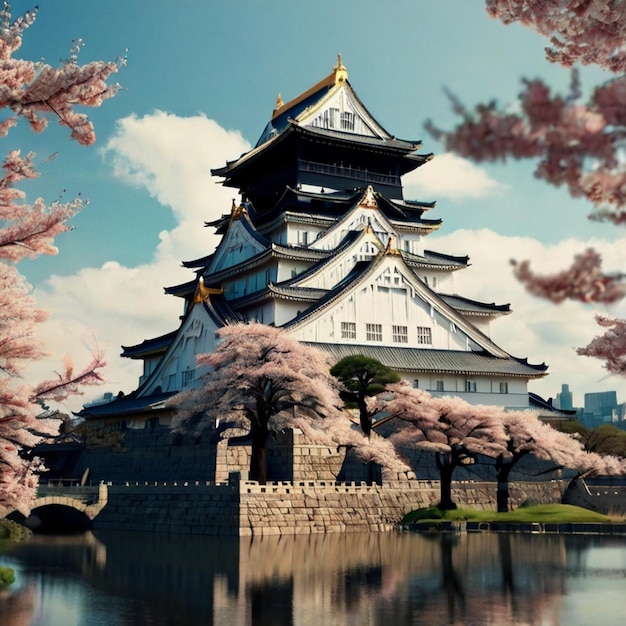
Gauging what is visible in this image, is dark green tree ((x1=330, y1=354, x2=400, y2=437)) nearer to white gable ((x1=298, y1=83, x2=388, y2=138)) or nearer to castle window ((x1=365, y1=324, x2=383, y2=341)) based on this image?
castle window ((x1=365, y1=324, x2=383, y2=341))

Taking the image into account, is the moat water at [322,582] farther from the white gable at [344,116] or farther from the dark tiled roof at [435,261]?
the white gable at [344,116]

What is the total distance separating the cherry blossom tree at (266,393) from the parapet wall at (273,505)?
1584mm

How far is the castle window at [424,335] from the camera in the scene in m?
44.0

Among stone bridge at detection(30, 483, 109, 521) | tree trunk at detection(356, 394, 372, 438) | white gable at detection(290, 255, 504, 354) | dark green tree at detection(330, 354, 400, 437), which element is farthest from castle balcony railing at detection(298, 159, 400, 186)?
stone bridge at detection(30, 483, 109, 521)

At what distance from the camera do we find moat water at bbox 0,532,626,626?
1625cm

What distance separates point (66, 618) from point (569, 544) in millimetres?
18456

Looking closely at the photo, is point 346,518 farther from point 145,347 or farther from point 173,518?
point 145,347

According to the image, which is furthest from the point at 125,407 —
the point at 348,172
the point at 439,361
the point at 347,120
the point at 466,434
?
the point at 347,120

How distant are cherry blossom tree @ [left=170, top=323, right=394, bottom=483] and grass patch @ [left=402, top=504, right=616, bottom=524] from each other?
9.13ft

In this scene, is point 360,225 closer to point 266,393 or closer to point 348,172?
point 348,172

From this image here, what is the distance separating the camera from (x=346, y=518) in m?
33.1

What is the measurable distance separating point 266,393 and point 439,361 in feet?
37.8

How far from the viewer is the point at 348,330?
42.5m

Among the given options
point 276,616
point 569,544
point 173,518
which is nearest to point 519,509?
point 569,544
